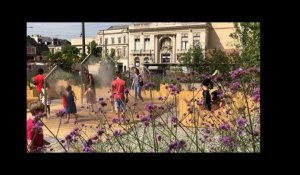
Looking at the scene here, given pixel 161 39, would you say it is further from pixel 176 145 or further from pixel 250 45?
pixel 176 145

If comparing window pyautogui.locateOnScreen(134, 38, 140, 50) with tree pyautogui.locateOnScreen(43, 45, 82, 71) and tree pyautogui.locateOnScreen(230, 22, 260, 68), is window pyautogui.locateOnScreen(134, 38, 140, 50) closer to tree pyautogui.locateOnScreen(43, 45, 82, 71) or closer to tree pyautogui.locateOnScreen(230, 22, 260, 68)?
tree pyautogui.locateOnScreen(43, 45, 82, 71)

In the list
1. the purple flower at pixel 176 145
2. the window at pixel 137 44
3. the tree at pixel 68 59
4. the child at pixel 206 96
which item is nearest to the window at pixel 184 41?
the window at pixel 137 44

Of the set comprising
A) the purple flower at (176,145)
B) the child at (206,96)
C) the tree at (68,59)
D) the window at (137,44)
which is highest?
the window at (137,44)

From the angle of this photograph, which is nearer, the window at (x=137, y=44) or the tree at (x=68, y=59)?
the tree at (x=68, y=59)

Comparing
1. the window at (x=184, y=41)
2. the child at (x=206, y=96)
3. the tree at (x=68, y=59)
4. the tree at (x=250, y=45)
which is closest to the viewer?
the child at (x=206, y=96)

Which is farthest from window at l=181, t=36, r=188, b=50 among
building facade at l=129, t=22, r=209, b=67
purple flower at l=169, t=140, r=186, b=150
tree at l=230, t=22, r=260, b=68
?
purple flower at l=169, t=140, r=186, b=150

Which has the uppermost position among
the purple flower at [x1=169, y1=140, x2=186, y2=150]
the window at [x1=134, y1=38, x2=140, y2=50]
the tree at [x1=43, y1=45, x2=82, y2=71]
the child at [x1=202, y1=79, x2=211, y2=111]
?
the window at [x1=134, y1=38, x2=140, y2=50]

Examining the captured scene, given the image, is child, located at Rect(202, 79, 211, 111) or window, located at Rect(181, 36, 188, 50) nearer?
child, located at Rect(202, 79, 211, 111)

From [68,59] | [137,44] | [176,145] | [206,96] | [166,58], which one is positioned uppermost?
[137,44]

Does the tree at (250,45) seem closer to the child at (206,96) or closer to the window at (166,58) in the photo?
the child at (206,96)

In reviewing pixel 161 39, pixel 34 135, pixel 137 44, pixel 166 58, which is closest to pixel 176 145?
pixel 34 135

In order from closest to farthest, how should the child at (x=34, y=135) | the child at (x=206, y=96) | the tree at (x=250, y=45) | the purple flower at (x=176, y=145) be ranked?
the purple flower at (x=176, y=145) < the child at (x=34, y=135) < the child at (x=206, y=96) < the tree at (x=250, y=45)
